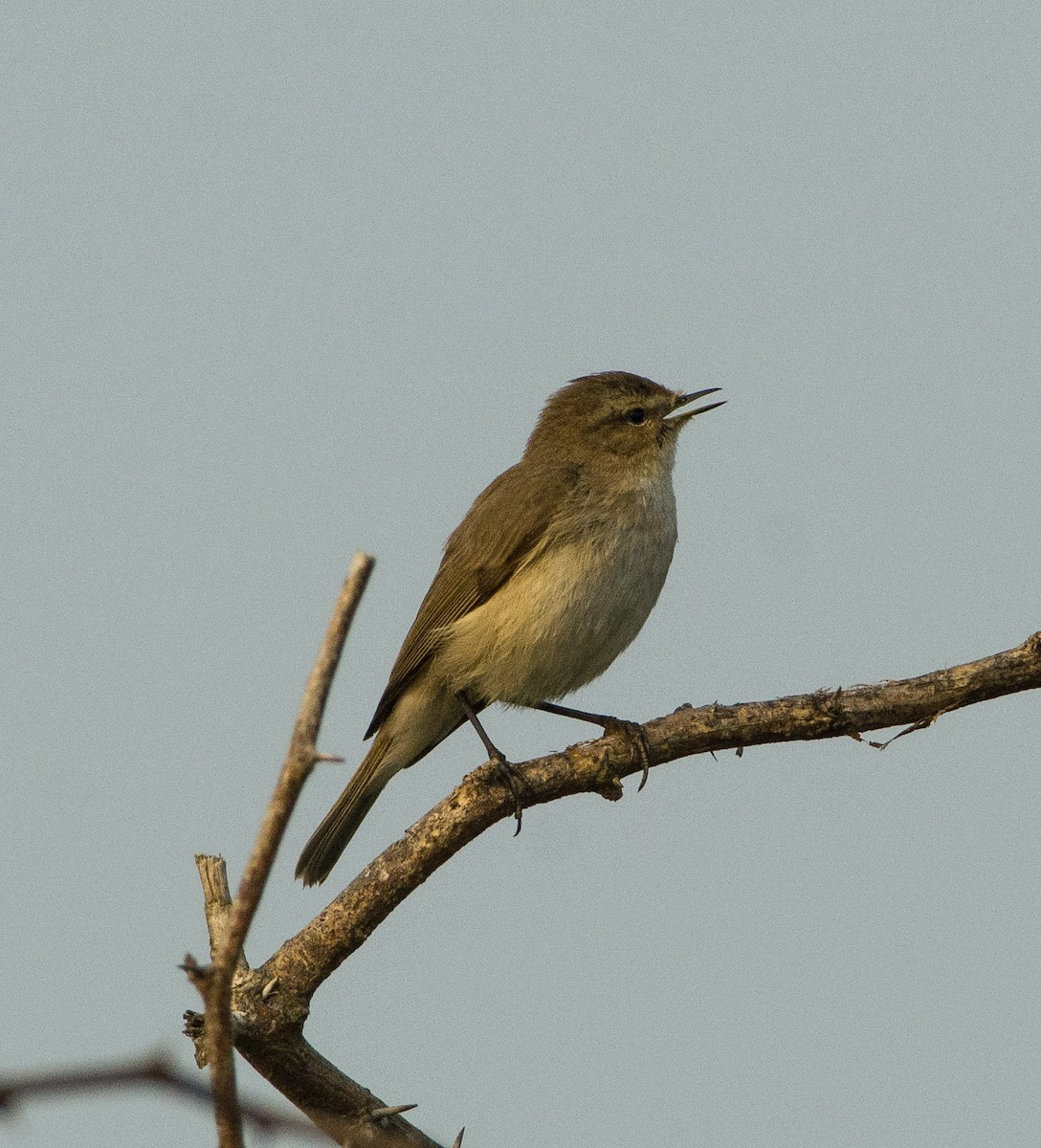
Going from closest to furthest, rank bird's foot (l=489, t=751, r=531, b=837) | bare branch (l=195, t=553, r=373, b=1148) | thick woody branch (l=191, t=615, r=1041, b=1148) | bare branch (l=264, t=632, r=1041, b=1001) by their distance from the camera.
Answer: bare branch (l=195, t=553, r=373, b=1148) < thick woody branch (l=191, t=615, r=1041, b=1148) < bare branch (l=264, t=632, r=1041, b=1001) < bird's foot (l=489, t=751, r=531, b=837)

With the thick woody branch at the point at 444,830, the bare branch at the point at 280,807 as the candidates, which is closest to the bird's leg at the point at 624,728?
the thick woody branch at the point at 444,830

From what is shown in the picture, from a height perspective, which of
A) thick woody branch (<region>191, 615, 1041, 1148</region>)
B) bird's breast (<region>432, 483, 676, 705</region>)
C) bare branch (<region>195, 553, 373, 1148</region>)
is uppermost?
bird's breast (<region>432, 483, 676, 705</region>)

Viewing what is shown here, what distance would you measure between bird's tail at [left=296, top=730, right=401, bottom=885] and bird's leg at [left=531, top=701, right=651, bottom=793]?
887 millimetres

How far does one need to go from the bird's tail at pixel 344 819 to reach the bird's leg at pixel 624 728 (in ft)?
2.91

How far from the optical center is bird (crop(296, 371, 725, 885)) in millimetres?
6848

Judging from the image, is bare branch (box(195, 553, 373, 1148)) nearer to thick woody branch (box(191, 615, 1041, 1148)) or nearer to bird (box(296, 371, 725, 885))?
thick woody branch (box(191, 615, 1041, 1148))

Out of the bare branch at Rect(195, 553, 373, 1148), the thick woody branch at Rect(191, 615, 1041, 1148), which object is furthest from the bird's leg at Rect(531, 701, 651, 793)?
the bare branch at Rect(195, 553, 373, 1148)

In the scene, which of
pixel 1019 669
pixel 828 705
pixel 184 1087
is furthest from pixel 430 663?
pixel 184 1087

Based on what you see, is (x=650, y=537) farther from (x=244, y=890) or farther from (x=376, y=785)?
(x=244, y=890)

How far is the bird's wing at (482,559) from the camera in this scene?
23.2 feet

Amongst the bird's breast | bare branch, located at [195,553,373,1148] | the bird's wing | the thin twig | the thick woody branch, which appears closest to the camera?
the thin twig

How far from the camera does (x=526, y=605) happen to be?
22.5ft

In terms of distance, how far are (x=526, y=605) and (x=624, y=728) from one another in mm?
1422

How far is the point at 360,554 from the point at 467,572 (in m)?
5.10
